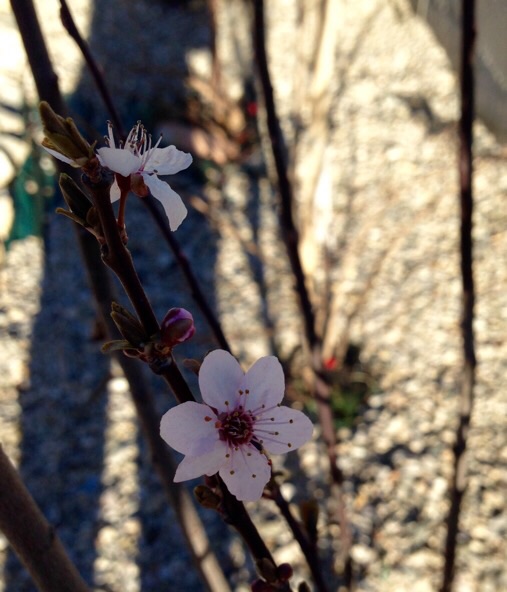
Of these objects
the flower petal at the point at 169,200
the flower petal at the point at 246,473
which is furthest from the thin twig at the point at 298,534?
the flower petal at the point at 169,200

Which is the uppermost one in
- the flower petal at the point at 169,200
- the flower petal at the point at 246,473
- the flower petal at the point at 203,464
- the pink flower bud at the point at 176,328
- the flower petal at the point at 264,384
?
the flower petal at the point at 169,200

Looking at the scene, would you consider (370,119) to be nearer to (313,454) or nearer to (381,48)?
(381,48)

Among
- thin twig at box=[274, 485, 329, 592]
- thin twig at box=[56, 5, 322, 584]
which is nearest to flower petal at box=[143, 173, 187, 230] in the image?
thin twig at box=[56, 5, 322, 584]

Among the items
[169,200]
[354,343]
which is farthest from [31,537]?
[354,343]

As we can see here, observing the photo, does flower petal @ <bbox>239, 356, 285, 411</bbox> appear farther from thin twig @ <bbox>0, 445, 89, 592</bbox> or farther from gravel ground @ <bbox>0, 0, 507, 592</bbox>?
gravel ground @ <bbox>0, 0, 507, 592</bbox>

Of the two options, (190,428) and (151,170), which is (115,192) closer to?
(151,170)

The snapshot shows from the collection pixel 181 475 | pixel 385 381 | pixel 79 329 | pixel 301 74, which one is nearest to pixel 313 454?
pixel 385 381

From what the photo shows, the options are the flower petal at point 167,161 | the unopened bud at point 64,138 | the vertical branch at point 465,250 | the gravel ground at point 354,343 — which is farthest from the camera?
the gravel ground at point 354,343

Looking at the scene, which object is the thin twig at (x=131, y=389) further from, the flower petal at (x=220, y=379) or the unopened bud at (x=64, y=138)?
the unopened bud at (x=64, y=138)
